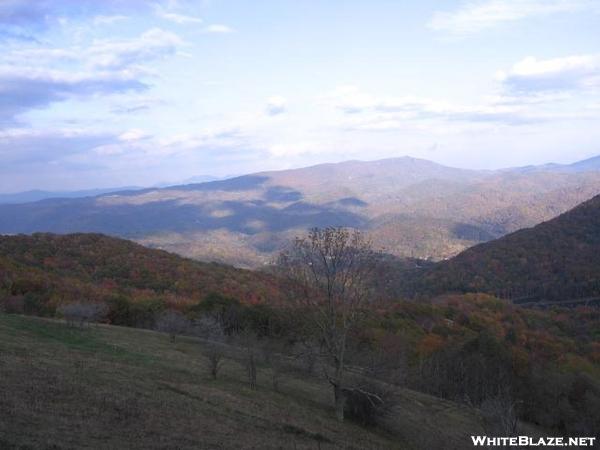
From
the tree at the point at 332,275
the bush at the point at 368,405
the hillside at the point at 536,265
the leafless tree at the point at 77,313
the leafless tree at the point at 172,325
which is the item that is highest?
the tree at the point at 332,275

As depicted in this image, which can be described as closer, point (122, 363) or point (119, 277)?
point (122, 363)

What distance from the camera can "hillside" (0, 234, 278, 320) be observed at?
5447 cm

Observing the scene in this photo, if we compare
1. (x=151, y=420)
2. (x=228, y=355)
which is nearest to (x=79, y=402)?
(x=151, y=420)

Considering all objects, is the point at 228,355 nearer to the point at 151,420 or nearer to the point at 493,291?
the point at 151,420

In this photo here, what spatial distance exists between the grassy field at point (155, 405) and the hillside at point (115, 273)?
859 inches

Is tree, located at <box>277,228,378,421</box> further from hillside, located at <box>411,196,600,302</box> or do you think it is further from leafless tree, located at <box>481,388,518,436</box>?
hillside, located at <box>411,196,600,302</box>

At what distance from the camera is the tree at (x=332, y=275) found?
21.2 meters

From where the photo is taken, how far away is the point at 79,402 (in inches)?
587

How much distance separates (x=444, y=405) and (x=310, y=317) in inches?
608

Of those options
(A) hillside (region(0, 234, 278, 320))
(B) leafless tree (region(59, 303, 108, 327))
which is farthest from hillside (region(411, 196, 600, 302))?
(B) leafless tree (region(59, 303, 108, 327))

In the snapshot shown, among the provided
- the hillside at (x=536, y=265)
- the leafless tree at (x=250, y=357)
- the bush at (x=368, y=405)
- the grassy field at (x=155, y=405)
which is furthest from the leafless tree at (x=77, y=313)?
the hillside at (x=536, y=265)

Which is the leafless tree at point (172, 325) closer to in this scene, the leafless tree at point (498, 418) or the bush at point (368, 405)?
the bush at point (368, 405)

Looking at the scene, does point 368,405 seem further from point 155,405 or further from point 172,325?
point 172,325

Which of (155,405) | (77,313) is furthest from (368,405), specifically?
(77,313)
